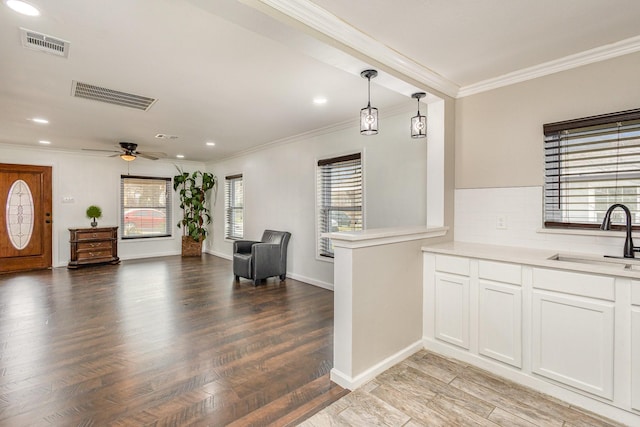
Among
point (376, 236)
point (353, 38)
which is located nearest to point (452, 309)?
point (376, 236)

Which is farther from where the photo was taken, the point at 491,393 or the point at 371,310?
the point at 371,310

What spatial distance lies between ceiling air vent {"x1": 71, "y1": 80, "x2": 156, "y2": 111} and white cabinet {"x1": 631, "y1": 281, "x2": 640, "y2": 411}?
174 inches

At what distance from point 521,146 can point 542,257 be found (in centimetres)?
106

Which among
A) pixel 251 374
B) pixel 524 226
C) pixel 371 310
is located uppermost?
pixel 524 226

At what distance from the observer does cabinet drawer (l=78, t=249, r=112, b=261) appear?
6.50m

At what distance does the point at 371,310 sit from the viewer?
7.71ft

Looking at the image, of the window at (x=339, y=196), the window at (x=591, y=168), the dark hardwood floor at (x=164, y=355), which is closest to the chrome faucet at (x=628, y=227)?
the window at (x=591, y=168)

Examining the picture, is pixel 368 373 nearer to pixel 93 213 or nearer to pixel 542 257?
pixel 542 257

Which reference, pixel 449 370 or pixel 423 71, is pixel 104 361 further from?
pixel 423 71

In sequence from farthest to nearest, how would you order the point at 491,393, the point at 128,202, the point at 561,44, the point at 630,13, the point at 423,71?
the point at 128,202 < the point at 423,71 < the point at 561,44 < the point at 491,393 < the point at 630,13

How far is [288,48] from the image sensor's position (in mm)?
2410

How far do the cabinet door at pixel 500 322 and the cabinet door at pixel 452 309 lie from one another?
117mm

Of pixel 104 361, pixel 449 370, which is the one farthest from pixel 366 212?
pixel 104 361

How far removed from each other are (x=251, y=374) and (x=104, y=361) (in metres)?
1.29
